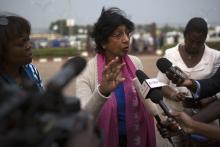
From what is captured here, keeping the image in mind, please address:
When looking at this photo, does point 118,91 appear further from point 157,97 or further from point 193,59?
point 193,59

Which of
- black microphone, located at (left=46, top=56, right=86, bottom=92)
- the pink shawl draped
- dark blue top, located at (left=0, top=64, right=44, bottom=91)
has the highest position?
black microphone, located at (left=46, top=56, right=86, bottom=92)

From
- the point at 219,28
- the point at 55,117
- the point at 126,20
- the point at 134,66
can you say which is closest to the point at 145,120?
the point at 134,66

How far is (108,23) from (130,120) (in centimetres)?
69

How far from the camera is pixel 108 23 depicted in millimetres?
2512

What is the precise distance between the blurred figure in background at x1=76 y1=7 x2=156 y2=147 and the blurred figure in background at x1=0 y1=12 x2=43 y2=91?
0.42 meters

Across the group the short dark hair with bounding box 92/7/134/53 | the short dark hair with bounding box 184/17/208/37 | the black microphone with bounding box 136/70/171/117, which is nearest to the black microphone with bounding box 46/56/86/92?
the black microphone with bounding box 136/70/171/117

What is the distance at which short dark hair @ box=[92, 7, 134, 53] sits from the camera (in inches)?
98.6

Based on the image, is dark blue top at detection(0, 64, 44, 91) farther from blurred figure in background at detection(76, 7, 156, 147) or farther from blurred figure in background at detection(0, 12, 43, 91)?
blurred figure in background at detection(76, 7, 156, 147)

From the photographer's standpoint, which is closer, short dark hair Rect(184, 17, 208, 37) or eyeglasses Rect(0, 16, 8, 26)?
eyeglasses Rect(0, 16, 8, 26)

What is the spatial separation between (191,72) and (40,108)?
89.5 inches

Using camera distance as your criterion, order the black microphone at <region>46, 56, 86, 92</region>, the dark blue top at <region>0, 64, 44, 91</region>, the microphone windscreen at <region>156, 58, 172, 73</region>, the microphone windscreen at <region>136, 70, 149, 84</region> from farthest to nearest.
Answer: the microphone windscreen at <region>156, 58, 172, 73</region>, the microphone windscreen at <region>136, 70, 149, 84</region>, the dark blue top at <region>0, 64, 44, 91</region>, the black microphone at <region>46, 56, 86, 92</region>

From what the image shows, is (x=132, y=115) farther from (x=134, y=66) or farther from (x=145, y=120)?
(x=134, y=66)

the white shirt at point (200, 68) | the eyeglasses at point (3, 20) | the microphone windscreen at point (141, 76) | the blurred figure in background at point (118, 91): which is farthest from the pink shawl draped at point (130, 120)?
the eyeglasses at point (3, 20)

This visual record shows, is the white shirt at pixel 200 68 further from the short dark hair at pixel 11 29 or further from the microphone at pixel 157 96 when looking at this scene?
the short dark hair at pixel 11 29
